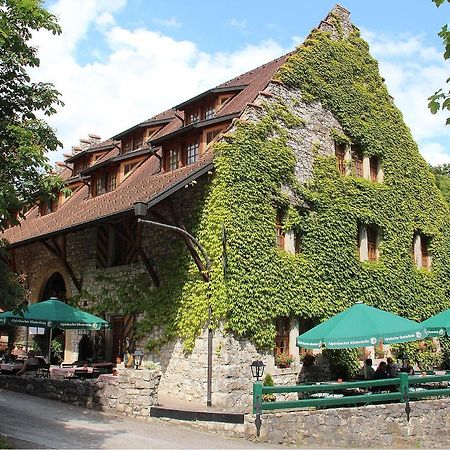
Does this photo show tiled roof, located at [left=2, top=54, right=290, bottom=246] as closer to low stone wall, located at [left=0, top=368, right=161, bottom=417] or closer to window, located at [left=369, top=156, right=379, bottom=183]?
low stone wall, located at [left=0, top=368, right=161, bottom=417]

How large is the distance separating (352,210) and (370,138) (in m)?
3.12

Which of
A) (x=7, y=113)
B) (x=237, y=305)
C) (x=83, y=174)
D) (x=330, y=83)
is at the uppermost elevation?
(x=330, y=83)

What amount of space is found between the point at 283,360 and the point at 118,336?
5948 mm

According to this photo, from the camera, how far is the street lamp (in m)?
14.9

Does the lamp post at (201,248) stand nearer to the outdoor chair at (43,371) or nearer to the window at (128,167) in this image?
the outdoor chair at (43,371)

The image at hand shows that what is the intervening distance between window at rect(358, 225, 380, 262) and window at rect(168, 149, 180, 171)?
6.45 m

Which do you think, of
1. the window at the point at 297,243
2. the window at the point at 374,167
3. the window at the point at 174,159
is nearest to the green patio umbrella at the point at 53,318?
the window at the point at 174,159

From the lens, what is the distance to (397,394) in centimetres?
1427

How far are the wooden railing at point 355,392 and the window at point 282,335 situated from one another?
5.58 ft

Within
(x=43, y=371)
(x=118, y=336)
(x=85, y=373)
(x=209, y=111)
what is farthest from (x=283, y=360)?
(x=209, y=111)

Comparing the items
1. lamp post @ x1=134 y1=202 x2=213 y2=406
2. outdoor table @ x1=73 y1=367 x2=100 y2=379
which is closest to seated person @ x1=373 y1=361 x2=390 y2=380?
lamp post @ x1=134 y1=202 x2=213 y2=406

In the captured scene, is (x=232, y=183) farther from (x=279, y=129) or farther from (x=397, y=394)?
(x=397, y=394)

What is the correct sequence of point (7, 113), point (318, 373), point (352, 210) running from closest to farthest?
point (7, 113) < point (318, 373) < point (352, 210)

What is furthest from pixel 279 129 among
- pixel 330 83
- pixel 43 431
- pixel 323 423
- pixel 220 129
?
pixel 43 431
